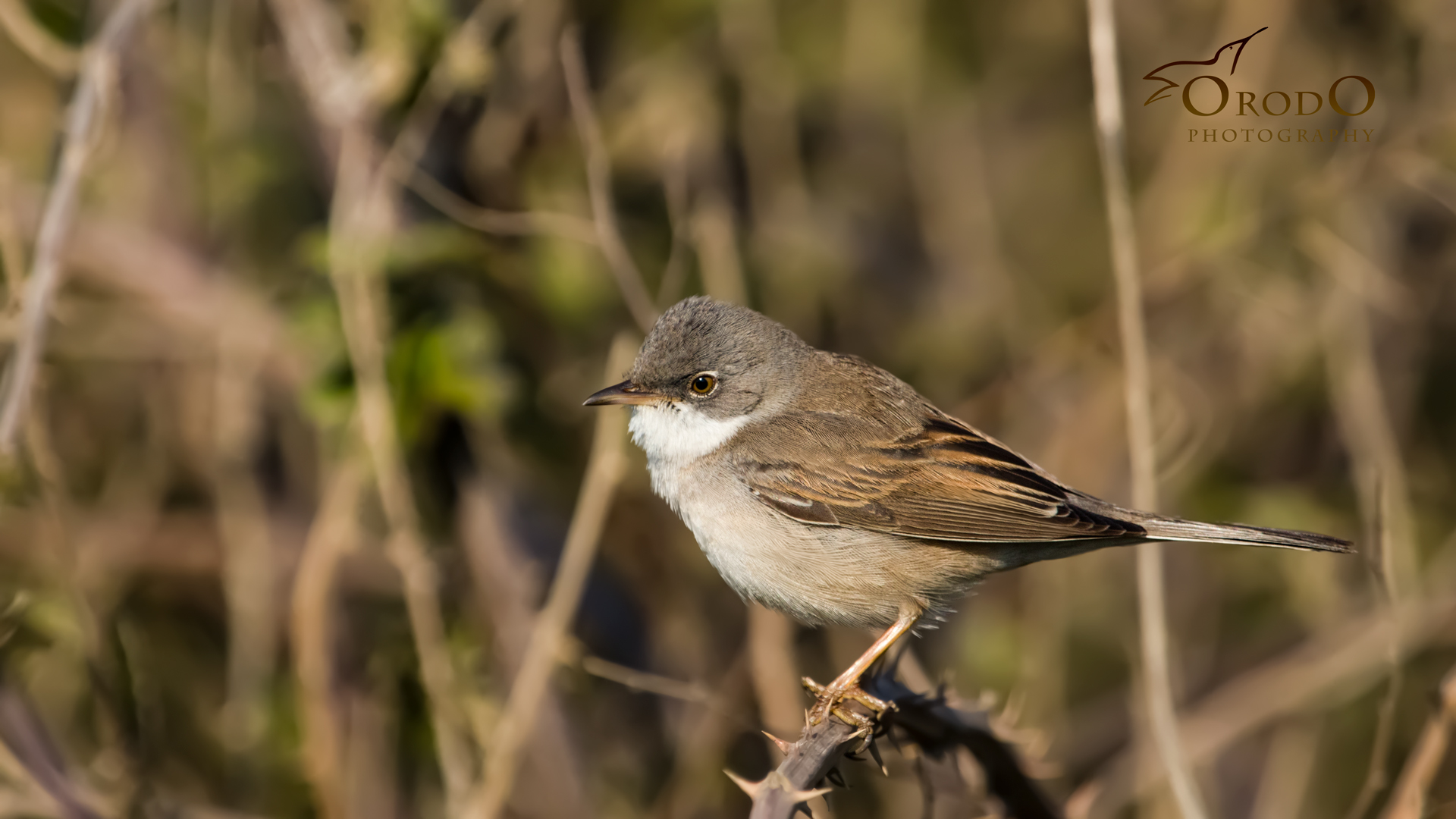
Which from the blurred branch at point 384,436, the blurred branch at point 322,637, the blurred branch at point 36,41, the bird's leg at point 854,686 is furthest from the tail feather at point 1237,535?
the blurred branch at point 36,41

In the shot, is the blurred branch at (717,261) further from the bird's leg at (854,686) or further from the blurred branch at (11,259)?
the blurred branch at (11,259)

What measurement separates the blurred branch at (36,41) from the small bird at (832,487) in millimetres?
1967

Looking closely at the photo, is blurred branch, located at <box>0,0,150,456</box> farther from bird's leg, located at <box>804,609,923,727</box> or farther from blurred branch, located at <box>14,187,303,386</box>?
bird's leg, located at <box>804,609,923,727</box>

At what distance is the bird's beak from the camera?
12.0 feet

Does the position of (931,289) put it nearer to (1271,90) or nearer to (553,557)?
(1271,90)

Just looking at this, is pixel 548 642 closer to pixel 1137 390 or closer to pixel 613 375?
pixel 613 375

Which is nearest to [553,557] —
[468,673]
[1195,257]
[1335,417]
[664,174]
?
[468,673]

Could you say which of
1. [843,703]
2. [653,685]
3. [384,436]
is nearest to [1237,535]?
[843,703]

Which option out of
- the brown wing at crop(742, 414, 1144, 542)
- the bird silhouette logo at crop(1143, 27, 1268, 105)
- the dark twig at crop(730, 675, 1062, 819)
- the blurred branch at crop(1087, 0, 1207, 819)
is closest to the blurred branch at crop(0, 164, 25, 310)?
the brown wing at crop(742, 414, 1144, 542)

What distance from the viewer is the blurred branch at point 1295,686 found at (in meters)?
4.65

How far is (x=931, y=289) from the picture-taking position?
5.98 metres

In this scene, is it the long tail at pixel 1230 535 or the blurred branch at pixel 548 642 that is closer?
the long tail at pixel 1230 535

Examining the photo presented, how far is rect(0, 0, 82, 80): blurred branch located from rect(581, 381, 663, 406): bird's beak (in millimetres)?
1875

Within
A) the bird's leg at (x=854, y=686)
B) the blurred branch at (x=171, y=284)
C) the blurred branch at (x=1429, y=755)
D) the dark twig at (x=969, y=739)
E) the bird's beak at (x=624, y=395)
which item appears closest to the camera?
the dark twig at (x=969, y=739)
